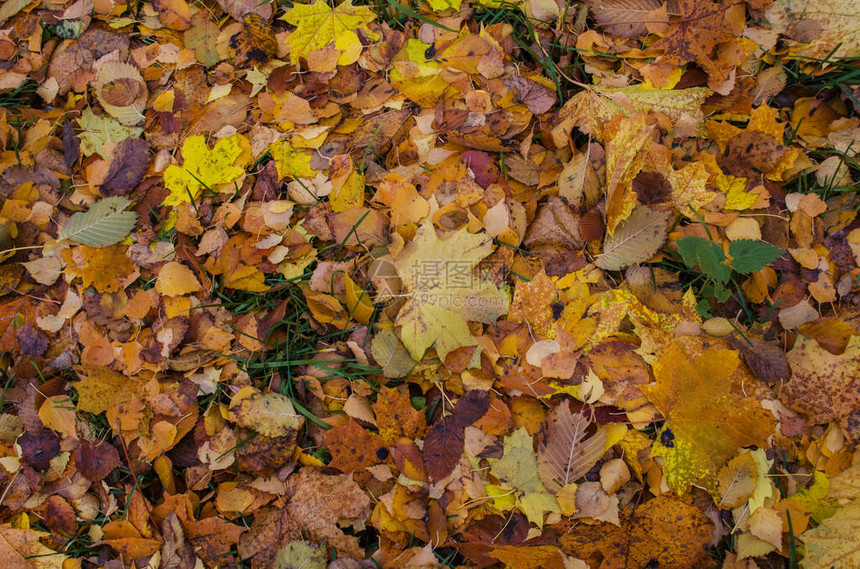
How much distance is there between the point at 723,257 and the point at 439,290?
3.07 feet

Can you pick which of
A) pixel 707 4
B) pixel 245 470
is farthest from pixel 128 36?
pixel 707 4

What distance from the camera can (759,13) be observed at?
2.10 meters

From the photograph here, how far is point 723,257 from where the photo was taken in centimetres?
180

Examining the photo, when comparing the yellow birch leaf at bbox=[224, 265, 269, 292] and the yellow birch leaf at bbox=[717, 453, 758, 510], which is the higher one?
the yellow birch leaf at bbox=[224, 265, 269, 292]

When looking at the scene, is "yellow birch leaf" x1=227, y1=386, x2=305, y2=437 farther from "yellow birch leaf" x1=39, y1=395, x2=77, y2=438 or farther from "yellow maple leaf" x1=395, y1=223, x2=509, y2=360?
"yellow birch leaf" x1=39, y1=395, x2=77, y2=438

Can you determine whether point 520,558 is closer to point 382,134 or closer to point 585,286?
point 585,286

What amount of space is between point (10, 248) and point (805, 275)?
2.97 metres

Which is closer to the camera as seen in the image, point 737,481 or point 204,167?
point 737,481

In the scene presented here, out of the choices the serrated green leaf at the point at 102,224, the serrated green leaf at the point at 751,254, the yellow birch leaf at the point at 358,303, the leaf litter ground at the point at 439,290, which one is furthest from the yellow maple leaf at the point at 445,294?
the serrated green leaf at the point at 102,224

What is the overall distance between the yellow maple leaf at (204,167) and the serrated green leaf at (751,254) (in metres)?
1.80

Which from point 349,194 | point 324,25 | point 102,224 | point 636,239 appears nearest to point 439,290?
point 349,194

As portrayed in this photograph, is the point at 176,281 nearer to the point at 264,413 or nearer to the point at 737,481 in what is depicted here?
the point at 264,413

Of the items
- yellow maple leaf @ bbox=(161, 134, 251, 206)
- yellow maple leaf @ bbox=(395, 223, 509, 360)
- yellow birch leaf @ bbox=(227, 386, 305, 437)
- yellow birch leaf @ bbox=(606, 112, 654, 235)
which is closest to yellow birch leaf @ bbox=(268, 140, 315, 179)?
yellow maple leaf @ bbox=(161, 134, 251, 206)

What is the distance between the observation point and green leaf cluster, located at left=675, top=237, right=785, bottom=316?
1.75 m
